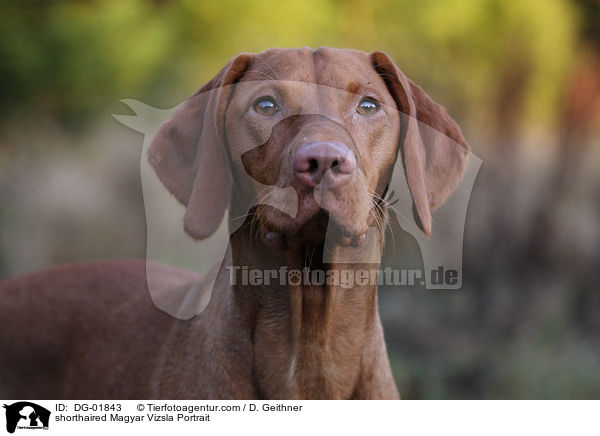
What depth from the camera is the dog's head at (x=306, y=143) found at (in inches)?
98.0

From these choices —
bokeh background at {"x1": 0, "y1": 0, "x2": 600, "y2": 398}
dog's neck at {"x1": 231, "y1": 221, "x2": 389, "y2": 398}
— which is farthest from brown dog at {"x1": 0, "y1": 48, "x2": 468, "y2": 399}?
bokeh background at {"x1": 0, "y1": 0, "x2": 600, "y2": 398}

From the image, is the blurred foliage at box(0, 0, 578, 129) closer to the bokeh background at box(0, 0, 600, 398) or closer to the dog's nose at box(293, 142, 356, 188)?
the bokeh background at box(0, 0, 600, 398)

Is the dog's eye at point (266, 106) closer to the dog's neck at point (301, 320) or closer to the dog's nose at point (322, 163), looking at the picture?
the dog's nose at point (322, 163)

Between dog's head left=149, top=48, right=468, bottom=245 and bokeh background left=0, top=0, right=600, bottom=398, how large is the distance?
1.27 metres

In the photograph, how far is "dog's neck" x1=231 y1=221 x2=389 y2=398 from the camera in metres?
2.80

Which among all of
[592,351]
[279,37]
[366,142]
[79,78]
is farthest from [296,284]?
[592,351]

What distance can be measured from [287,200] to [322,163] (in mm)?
232

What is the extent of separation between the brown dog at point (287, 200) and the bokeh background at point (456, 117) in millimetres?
1322

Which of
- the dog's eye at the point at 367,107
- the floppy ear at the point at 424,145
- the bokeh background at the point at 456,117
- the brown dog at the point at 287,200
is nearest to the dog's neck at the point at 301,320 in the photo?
the brown dog at the point at 287,200

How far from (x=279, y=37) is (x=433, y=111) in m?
1.46

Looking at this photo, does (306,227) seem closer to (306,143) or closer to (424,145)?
(306,143)

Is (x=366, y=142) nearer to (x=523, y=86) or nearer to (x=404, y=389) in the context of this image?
(x=523, y=86)

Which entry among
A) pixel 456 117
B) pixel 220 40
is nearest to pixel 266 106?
pixel 220 40

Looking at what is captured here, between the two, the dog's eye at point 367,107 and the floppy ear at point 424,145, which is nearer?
the dog's eye at point 367,107
